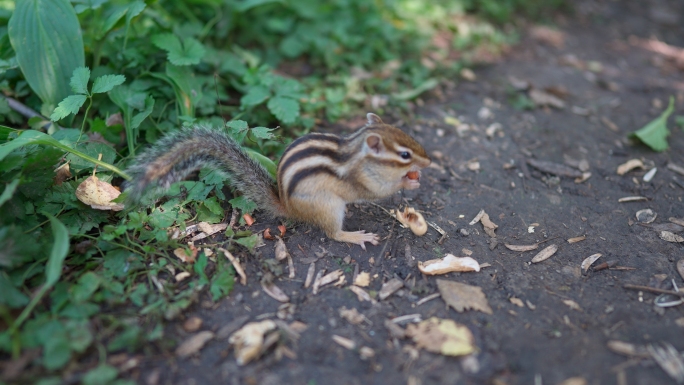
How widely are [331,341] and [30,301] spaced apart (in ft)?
5.26

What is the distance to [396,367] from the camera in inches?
101

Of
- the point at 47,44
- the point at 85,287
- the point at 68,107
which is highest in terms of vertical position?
the point at 47,44

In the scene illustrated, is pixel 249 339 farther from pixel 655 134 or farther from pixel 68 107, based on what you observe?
pixel 655 134

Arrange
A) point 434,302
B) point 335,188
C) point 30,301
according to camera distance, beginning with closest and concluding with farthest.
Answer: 1. point 30,301
2. point 434,302
3. point 335,188

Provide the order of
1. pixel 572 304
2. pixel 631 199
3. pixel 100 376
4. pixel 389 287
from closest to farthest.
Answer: pixel 100 376, pixel 572 304, pixel 389 287, pixel 631 199

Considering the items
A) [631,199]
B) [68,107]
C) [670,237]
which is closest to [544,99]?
[631,199]

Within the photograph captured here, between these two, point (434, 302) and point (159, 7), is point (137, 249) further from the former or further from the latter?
point (159, 7)

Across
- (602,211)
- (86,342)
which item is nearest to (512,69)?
(602,211)

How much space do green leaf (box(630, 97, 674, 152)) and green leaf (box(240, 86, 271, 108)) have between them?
11.1 ft

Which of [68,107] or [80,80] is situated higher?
[80,80]

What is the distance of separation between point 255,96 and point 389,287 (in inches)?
79.2

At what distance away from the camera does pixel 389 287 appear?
3.05m

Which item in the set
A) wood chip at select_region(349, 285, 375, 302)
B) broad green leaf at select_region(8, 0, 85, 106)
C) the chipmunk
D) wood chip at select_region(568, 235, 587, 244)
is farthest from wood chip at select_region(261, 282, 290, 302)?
broad green leaf at select_region(8, 0, 85, 106)

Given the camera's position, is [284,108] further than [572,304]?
Yes
